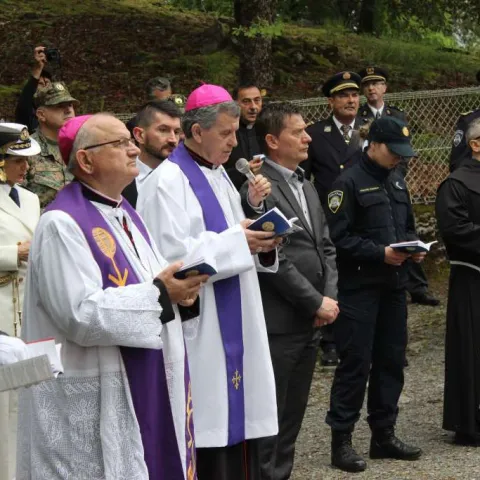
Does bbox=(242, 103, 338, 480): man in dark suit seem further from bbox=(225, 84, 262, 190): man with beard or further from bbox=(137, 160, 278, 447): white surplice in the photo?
bbox=(225, 84, 262, 190): man with beard

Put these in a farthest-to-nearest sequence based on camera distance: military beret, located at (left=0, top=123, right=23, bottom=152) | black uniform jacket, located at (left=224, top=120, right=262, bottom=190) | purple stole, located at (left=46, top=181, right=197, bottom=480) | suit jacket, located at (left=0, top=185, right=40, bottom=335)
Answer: black uniform jacket, located at (left=224, top=120, right=262, bottom=190)
suit jacket, located at (left=0, top=185, right=40, bottom=335)
military beret, located at (left=0, top=123, right=23, bottom=152)
purple stole, located at (left=46, top=181, right=197, bottom=480)

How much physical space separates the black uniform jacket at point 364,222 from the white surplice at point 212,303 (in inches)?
57.0

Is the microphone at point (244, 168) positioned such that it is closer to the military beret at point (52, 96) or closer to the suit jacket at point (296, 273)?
the suit jacket at point (296, 273)

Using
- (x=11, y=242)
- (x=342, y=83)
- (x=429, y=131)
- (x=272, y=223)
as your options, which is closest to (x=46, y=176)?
(x=11, y=242)

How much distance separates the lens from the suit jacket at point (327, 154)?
953 cm

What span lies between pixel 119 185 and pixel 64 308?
0.60 meters

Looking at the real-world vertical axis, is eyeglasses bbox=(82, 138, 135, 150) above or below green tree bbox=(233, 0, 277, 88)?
below

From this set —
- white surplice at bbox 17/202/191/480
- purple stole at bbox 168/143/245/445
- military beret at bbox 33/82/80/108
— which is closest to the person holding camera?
military beret at bbox 33/82/80/108

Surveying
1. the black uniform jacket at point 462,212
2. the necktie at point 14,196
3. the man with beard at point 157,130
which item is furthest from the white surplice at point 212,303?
the black uniform jacket at point 462,212

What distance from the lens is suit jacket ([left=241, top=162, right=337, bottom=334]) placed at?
20.6 feet

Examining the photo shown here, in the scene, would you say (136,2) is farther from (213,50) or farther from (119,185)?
(119,185)

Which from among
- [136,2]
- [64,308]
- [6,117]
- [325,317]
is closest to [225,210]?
[325,317]

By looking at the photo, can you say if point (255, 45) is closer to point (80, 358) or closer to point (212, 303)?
point (212, 303)

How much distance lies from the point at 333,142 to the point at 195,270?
→ 531cm
